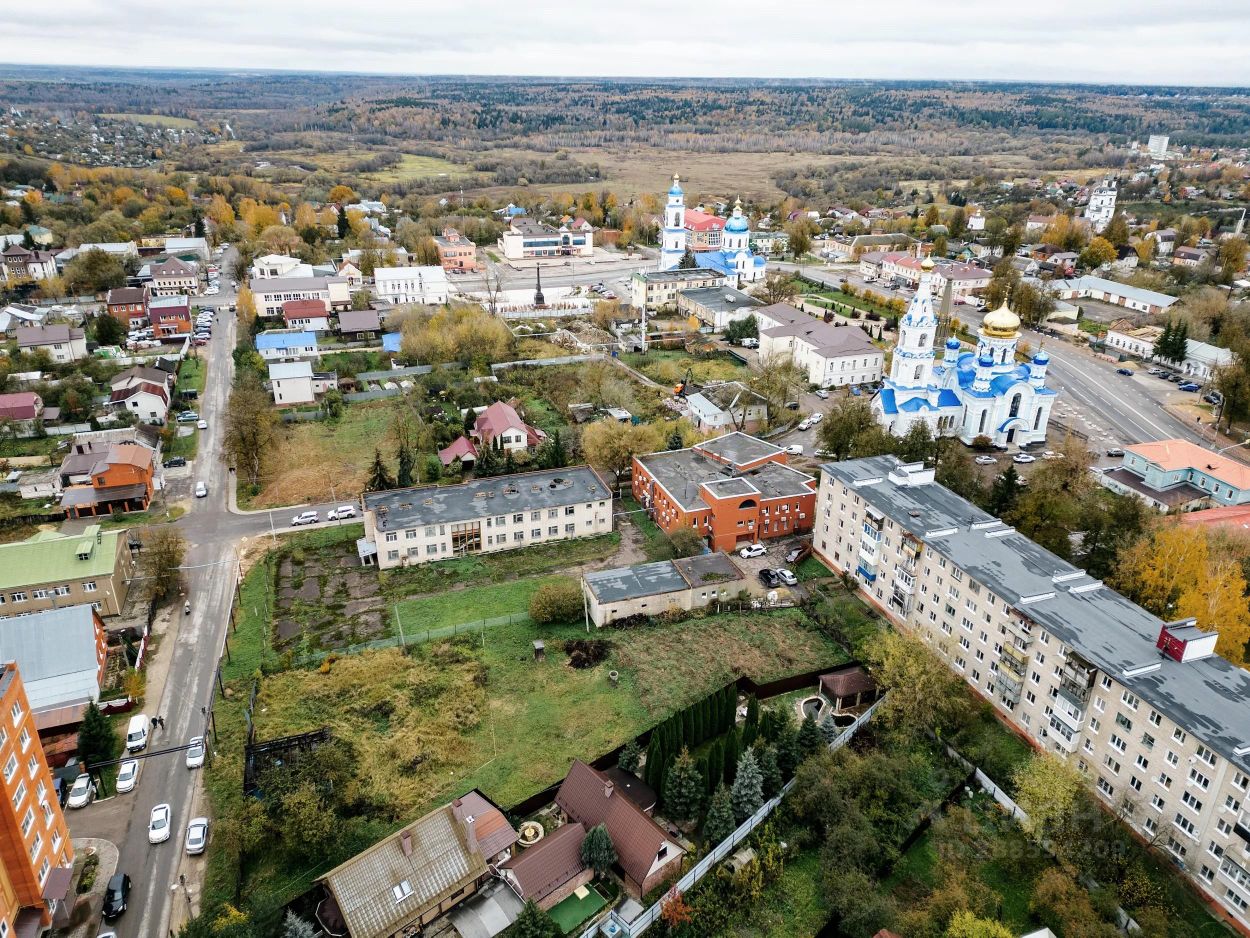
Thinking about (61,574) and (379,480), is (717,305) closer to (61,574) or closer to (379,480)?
(379,480)

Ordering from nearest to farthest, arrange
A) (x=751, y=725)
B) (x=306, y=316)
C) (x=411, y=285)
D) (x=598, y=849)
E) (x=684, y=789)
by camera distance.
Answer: (x=598, y=849), (x=684, y=789), (x=751, y=725), (x=306, y=316), (x=411, y=285)

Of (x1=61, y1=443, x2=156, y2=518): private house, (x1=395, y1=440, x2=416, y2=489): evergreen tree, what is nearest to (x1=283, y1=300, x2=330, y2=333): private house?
(x1=61, y1=443, x2=156, y2=518): private house

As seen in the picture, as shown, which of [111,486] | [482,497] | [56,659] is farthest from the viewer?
[111,486]

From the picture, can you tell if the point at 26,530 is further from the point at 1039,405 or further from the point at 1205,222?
the point at 1205,222

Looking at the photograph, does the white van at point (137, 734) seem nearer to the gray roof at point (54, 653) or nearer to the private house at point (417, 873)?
the gray roof at point (54, 653)

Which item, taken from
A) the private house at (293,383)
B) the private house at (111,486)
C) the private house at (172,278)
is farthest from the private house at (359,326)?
the private house at (111,486)

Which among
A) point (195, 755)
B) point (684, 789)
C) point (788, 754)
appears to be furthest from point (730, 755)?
point (195, 755)
